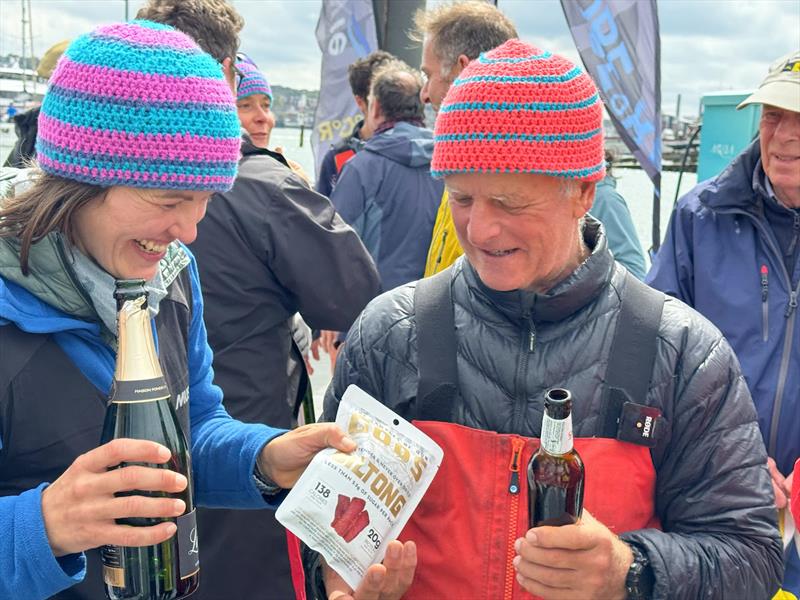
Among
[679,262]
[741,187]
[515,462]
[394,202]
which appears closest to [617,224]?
[679,262]

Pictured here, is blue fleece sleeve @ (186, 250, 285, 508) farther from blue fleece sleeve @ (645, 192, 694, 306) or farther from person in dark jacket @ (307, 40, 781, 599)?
blue fleece sleeve @ (645, 192, 694, 306)

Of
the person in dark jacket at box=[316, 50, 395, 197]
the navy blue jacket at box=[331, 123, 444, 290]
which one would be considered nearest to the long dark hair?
the navy blue jacket at box=[331, 123, 444, 290]

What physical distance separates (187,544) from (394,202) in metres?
3.07

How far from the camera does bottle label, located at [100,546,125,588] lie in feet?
5.01

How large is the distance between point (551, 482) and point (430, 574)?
43 centimetres

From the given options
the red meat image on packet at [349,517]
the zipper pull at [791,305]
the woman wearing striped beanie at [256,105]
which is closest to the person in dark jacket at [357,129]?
the woman wearing striped beanie at [256,105]

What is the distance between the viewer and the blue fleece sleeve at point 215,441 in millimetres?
2053

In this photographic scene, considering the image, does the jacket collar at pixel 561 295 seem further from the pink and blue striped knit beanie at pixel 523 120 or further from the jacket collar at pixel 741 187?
the jacket collar at pixel 741 187

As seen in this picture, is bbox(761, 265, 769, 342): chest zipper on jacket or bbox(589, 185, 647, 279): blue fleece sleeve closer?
bbox(761, 265, 769, 342): chest zipper on jacket

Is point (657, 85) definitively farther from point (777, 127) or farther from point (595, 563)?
point (595, 563)

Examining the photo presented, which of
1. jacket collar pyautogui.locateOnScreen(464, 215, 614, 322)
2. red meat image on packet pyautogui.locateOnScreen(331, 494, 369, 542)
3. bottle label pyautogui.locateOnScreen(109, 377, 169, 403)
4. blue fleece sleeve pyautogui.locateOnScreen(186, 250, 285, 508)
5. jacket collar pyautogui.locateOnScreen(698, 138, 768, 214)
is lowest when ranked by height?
blue fleece sleeve pyautogui.locateOnScreen(186, 250, 285, 508)

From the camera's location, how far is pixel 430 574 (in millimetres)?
1810

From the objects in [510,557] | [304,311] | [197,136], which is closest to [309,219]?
[304,311]

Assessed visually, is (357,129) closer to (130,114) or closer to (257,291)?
(257,291)
